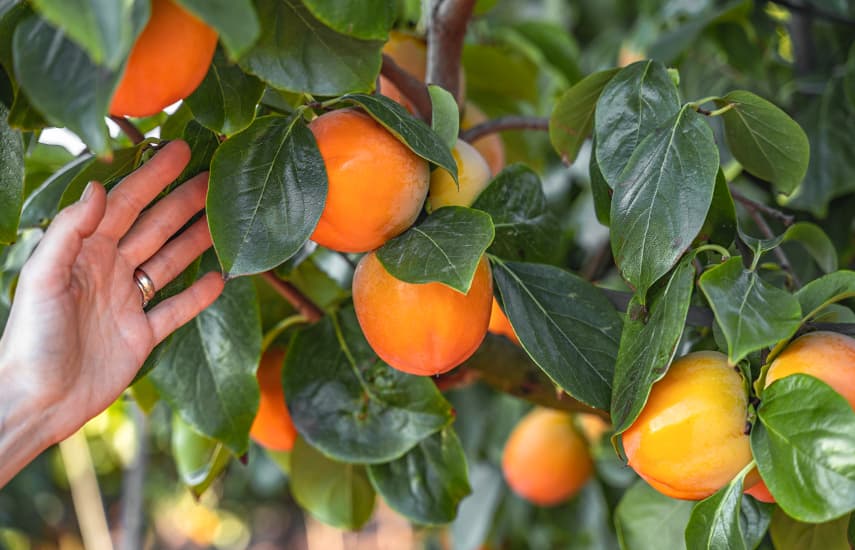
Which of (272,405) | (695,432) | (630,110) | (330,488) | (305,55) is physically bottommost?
(330,488)

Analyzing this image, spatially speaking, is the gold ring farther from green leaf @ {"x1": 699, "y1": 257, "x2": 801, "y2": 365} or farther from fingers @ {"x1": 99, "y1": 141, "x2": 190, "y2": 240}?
green leaf @ {"x1": 699, "y1": 257, "x2": 801, "y2": 365}

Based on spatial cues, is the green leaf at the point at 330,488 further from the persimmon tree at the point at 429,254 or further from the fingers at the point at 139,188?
the fingers at the point at 139,188

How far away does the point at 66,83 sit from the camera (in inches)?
14.9

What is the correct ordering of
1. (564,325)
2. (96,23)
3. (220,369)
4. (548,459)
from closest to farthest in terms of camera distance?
(96,23), (564,325), (220,369), (548,459)

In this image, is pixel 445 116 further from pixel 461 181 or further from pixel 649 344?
pixel 649 344

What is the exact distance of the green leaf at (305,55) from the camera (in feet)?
1.58

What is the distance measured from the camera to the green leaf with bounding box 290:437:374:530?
81cm

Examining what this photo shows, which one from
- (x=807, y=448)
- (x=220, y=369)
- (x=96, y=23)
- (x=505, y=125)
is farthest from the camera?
(x=505, y=125)

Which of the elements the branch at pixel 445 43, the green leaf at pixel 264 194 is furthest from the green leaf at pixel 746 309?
the branch at pixel 445 43

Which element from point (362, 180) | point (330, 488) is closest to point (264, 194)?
point (362, 180)

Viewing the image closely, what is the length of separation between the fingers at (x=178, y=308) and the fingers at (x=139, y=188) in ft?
0.19

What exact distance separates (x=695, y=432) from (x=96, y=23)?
0.38 m

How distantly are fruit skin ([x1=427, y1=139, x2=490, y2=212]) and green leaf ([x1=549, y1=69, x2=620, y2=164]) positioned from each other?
66mm

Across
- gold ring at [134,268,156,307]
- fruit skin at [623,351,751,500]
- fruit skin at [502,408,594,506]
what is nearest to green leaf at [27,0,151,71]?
→ gold ring at [134,268,156,307]
